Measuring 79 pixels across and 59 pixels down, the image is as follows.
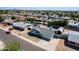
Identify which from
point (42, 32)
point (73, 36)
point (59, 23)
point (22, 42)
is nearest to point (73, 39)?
point (73, 36)

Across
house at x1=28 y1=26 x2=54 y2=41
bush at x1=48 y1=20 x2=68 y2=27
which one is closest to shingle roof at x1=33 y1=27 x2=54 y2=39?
house at x1=28 y1=26 x2=54 y2=41

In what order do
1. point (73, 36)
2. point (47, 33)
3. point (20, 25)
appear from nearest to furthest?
1. point (73, 36)
2. point (47, 33)
3. point (20, 25)

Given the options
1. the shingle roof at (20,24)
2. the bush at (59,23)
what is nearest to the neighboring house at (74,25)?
the bush at (59,23)

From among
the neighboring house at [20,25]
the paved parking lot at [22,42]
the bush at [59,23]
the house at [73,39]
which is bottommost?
the paved parking lot at [22,42]

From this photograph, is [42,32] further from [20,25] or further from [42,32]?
[20,25]

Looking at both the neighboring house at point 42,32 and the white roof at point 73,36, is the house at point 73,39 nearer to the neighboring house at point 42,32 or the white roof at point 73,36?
the white roof at point 73,36

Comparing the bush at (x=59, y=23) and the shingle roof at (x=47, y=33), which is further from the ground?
the bush at (x=59, y=23)

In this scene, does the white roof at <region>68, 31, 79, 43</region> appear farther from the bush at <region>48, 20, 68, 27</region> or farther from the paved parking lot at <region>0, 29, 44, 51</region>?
the paved parking lot at <region>0, 29, 44, 51</region>
